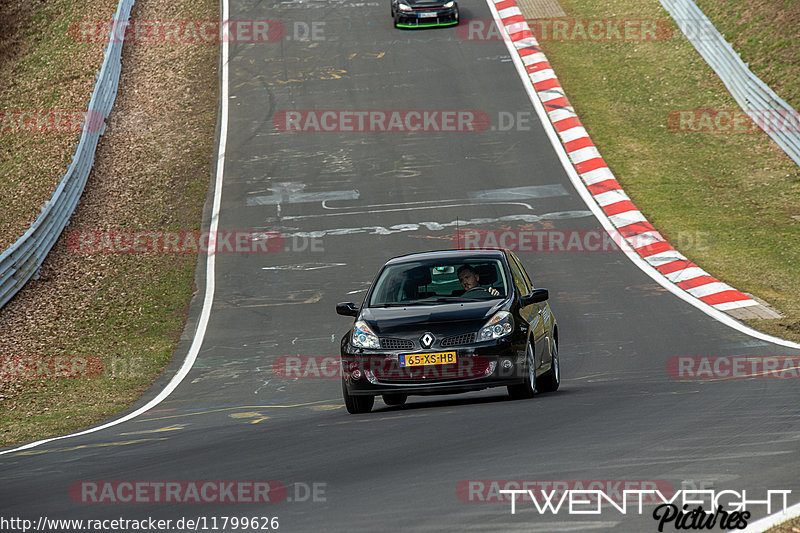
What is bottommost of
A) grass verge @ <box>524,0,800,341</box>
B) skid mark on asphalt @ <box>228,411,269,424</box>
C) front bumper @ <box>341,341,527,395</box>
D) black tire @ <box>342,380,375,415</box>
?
grass verge @ <box>524,0,800,341</box>

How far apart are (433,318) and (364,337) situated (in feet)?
2.41

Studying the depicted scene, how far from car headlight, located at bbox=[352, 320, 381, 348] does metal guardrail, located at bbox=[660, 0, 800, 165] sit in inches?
682

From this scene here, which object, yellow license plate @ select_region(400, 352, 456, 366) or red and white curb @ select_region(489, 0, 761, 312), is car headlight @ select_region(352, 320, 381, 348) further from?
red and white curb @ select_region(489, 0, 761, 312)

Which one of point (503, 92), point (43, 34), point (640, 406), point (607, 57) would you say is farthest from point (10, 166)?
point (640, 406)

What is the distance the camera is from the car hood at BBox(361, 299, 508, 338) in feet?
35.6

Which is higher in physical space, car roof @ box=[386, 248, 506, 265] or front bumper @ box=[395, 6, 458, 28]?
car roof @ box=[386, 248, 506, 265]

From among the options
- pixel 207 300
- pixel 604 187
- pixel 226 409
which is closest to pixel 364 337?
pixel 226 409

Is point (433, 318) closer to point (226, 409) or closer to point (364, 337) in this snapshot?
point (364, 337)

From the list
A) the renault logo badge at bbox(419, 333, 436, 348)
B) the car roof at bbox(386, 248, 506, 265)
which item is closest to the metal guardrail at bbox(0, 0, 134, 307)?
the car roof at bbox(386, 248, 506, 265)

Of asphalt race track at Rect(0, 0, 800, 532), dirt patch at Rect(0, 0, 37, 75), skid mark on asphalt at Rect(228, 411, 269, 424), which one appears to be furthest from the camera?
dirt patch at Rect(0, 0, 37, 75)

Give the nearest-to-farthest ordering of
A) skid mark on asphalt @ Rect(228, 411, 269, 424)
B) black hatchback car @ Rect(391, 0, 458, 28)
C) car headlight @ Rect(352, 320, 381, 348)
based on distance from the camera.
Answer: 1. car headlight @ Rect(352, 320, 381, 348)
2. skid mark on asphalt @ Rect(228, 411, 269, 424)
3. black hatchback car @ Rect(391, 0, 458, 28)

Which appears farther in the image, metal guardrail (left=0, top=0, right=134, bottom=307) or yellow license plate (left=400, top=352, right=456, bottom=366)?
metal guardrail (left=0, top=0, right=134, bottom=307)

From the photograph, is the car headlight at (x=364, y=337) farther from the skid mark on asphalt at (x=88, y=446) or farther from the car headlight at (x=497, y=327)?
the skid mark on asphalt at (x=88, y=446)

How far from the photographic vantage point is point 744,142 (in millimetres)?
27125
